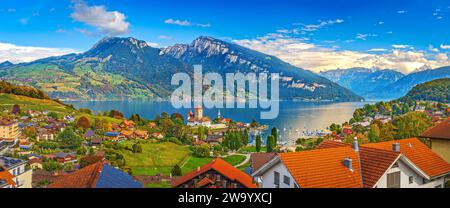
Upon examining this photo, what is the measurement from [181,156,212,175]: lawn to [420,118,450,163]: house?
1141 cm

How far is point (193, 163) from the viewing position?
17188 millimetres

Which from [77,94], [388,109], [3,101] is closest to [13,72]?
[77,94]

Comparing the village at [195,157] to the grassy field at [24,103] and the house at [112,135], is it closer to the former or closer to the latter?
the house at [112,135]

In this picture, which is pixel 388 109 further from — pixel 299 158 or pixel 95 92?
pixel 95 92

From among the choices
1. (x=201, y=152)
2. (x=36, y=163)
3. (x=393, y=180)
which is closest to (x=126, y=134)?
(x=201, y=152)

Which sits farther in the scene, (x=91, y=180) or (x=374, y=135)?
(x=374, y=135)

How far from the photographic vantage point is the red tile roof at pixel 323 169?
3108 millimetres

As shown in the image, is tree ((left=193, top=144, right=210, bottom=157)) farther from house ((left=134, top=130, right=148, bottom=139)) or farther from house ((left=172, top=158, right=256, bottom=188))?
house ((left=172, top=158, right=256, bottom=188))

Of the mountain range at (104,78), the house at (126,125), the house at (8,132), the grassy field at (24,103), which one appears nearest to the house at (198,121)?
the mountain range at (104,78)

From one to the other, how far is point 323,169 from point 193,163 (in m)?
14.3

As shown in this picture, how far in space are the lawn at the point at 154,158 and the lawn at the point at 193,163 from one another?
1.41ft

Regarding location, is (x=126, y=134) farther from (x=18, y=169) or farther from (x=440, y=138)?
(x=440, y=138)

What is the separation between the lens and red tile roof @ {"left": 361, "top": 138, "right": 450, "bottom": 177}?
400 cm
